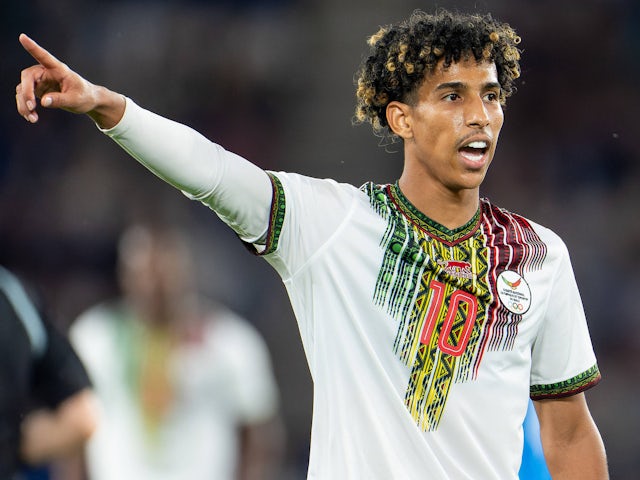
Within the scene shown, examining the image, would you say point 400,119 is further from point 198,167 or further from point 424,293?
point 198,167

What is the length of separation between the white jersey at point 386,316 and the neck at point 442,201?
34 mm

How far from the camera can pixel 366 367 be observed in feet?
9.62

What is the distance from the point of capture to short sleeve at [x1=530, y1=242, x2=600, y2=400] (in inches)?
127

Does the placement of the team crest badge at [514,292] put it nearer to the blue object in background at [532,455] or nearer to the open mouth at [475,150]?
the open mouth at [475,150]

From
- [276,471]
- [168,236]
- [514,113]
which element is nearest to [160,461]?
[276,471]

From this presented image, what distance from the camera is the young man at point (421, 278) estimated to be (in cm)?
288

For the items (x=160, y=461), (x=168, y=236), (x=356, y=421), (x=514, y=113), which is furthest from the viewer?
(x=514, y=113)

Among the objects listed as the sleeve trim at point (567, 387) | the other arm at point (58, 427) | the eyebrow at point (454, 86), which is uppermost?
the eyebrow at point (454, 86)

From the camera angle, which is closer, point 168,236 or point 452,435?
point 452,435

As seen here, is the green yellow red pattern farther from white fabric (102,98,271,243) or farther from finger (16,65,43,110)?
finger (16,65,43,110)

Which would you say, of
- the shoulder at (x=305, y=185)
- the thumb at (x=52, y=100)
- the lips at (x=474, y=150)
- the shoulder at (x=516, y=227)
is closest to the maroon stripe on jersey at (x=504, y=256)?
the shoulder at (x=516, y=227)

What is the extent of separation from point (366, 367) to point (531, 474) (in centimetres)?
113

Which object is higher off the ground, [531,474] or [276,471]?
[531,474]

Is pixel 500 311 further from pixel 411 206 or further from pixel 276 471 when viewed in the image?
pixel 276 471
